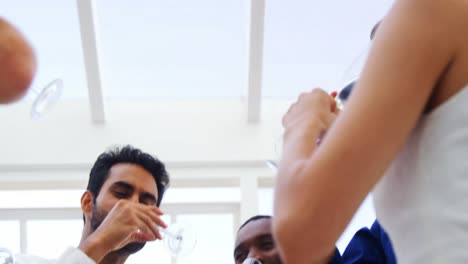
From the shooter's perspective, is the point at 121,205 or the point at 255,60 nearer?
the point at 121,205

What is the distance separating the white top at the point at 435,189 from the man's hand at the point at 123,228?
1564 mm

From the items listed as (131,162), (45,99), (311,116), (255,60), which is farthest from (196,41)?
(311,116)

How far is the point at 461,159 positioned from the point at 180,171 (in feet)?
16.5

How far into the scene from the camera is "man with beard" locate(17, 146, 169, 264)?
7.75ft

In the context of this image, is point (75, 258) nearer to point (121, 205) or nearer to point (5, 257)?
point (121, 205)

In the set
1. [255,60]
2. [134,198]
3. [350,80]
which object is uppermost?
[255,60]

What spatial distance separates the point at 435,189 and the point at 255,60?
4359 millimetres

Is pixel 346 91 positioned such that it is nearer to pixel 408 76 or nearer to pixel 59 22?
pixel 408 76

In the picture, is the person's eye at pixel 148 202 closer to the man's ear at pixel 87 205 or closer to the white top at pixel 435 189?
the man's ear at pixel 87 205

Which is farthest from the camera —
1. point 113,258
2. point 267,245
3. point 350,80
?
point 113,258

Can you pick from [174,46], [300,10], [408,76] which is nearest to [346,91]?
[408,76]

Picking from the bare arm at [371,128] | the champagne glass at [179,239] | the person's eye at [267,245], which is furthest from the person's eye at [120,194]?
the bare arm at [371,128]

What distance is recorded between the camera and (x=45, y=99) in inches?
136

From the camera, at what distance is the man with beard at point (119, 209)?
2361 millimetres
